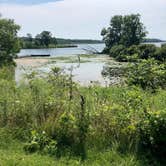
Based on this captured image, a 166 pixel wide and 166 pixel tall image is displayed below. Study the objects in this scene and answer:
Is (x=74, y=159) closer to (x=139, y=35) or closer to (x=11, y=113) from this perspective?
(x=11, y=113)

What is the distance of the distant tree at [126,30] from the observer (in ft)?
272

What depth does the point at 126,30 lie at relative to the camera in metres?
84.9

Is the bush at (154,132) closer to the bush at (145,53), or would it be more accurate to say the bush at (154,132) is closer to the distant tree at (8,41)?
the bush at (145,53)

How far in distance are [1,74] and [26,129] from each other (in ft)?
9.44

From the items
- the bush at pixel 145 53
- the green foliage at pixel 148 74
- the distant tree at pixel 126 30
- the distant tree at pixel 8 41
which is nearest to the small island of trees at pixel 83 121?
the green foliage at pixel 148 74

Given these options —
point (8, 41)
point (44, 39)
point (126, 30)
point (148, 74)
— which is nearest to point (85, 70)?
point (8, 41)

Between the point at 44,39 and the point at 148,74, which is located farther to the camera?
the point at 44,39

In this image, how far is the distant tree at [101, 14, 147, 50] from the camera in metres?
83.0

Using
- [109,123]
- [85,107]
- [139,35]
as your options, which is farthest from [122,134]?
[139,35]

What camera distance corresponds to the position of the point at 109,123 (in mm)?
5918

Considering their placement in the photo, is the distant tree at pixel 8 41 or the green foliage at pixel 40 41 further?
the green foliage at pixel 40 41

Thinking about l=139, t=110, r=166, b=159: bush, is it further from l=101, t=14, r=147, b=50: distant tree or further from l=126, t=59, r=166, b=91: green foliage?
l=101, t=14, r=147, b=50: distant tree

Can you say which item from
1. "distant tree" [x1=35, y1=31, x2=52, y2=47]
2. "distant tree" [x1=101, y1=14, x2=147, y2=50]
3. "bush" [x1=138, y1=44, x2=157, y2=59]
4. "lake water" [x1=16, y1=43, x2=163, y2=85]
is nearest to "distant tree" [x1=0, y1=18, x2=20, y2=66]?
"lake water" [x1=16, y1=43, x2=163, y2=85]

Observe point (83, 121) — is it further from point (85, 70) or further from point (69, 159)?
point (85, 70)
